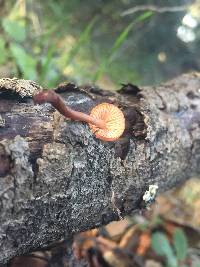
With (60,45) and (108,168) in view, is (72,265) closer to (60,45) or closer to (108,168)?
(108,168)

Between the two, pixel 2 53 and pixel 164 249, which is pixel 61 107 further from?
pixel 2 53

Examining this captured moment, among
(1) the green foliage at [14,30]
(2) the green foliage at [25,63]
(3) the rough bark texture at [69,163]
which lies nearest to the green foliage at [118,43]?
(2) the green foliage at [25,63]

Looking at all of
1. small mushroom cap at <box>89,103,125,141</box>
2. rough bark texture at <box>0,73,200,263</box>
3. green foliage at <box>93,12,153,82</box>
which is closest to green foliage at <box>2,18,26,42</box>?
green foliage at <box>93,12,153,82</box>

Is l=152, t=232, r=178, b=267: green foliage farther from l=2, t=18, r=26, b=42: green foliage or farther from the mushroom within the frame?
l=2, t=18, r=26, b=42: green foliage

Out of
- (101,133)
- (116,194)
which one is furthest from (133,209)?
(101,133)

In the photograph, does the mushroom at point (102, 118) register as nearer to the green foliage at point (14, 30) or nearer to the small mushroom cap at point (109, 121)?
the small mushroom cap at point (109, 121)

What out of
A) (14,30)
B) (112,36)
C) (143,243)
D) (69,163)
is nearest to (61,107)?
(69,163)
